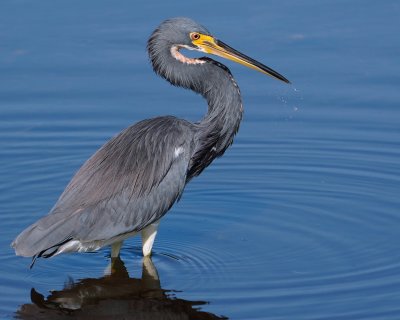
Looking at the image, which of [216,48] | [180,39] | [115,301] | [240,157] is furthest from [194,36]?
[115,301]

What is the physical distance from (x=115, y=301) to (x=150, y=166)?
1.28 m

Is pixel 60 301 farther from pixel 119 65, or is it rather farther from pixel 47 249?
pixel 119 65

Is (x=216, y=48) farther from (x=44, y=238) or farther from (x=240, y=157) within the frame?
(x=44, y=238)

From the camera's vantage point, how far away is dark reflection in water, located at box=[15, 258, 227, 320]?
10.0 m

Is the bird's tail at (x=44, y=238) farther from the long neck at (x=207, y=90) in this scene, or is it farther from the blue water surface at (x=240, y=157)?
the long neck at (x=207, y=90)

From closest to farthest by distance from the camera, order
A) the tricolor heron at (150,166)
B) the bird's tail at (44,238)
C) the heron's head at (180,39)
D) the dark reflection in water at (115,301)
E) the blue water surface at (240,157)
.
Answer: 1. the dark reflection in water at (115,301)
2. the bird's tail at (44,238)
3. the blue water surface at (240,157)
4. the tricolor heron at (150,166)
5. the heron's head at (180,39)

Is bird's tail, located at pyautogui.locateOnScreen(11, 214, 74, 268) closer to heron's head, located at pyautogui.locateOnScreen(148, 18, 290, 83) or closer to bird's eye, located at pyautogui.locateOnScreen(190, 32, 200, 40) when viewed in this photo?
heron's head, located at pyautogui.locateOnScreen(148, 18, 290, 83)

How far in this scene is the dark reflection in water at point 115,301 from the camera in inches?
395

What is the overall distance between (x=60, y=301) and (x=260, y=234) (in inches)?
85.2

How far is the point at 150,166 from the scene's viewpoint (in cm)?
1093

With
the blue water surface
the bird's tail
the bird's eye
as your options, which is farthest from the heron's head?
the bird's tail

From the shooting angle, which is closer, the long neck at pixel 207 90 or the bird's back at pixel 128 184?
the bird's back at pixel 128 184

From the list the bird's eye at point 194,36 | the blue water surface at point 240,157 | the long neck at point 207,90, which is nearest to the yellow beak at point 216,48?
the bird's eye at point 194,36

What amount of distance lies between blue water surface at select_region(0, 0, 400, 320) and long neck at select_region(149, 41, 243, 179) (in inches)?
34.5
